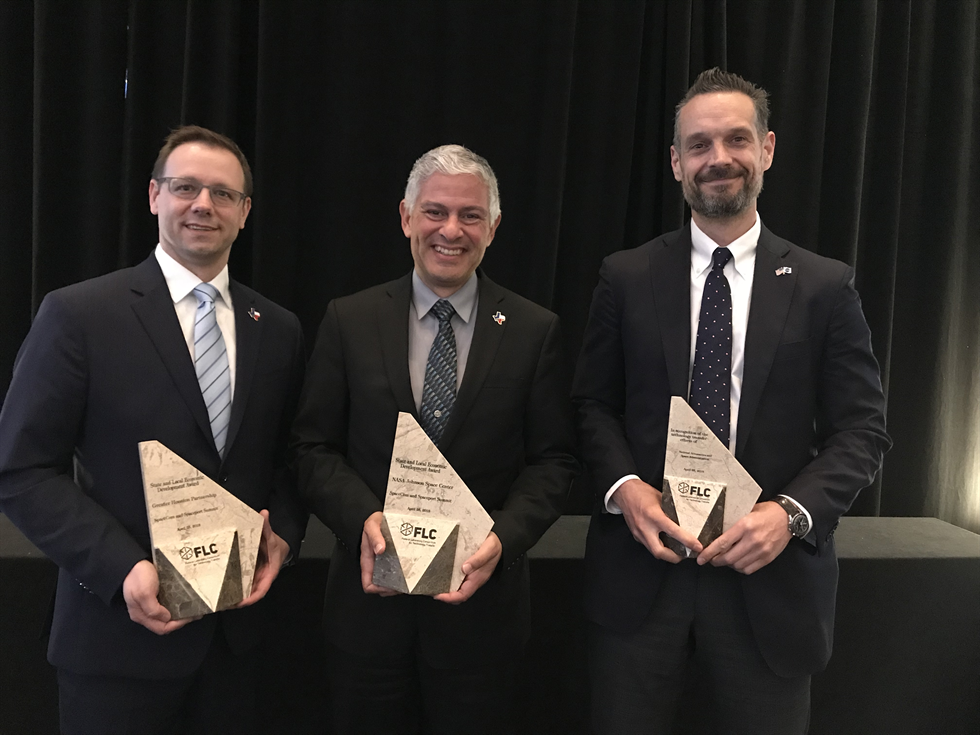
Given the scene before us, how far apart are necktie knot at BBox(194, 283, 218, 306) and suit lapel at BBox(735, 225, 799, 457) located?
1.23 m

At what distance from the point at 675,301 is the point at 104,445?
131cm

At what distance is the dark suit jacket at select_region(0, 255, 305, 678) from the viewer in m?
1.34

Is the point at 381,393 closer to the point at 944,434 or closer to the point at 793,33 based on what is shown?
the point at 793,33

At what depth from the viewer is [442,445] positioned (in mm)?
1529

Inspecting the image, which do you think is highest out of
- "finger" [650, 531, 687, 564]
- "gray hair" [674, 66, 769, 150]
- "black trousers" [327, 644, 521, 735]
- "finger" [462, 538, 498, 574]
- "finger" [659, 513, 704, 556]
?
"gray hair" [674, 66, 769, 150]

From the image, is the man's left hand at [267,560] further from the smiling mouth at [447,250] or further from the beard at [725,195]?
the beard at [725,195]

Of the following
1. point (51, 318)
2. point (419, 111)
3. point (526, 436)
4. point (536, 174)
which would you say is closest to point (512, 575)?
point (526, 436)

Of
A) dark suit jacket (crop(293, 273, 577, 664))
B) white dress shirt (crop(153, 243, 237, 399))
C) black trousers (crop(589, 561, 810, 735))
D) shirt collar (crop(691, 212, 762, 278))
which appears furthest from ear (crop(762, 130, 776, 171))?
white dress shirt (crop(153, 243, 237, 399))

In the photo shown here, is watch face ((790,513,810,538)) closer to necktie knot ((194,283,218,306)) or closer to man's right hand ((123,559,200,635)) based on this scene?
man's right hand ((123,559,200,635))

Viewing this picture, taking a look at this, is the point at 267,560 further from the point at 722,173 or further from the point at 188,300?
the point at 722,173

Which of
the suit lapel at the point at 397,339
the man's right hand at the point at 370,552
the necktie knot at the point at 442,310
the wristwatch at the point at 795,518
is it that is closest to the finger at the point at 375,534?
the man's right hand at the point at 370,552

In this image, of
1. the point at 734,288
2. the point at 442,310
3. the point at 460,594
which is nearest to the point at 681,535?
the point at 460,594

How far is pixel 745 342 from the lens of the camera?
153 cm

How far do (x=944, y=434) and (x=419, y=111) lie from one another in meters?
2.67
